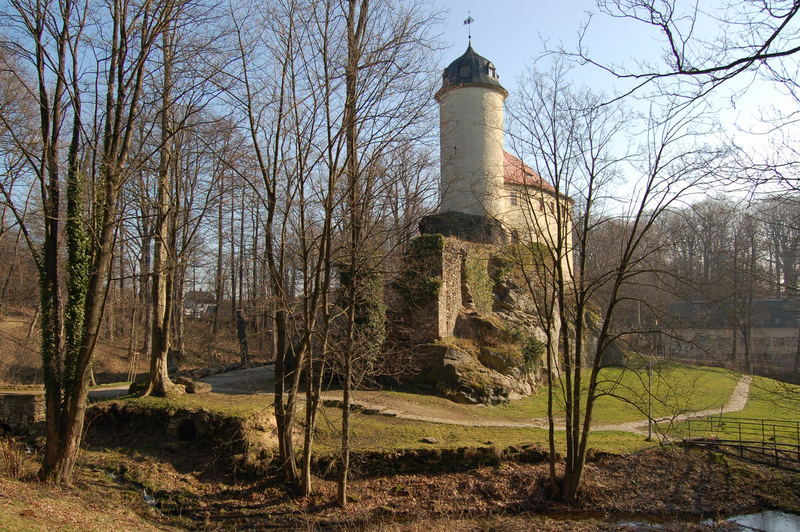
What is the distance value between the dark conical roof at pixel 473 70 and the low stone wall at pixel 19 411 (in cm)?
2127

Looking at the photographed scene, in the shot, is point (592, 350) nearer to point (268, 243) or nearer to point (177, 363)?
point (177, 363)

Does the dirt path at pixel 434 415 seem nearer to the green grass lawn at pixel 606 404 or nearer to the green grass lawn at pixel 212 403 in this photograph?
the green grass lawn at pixel 606 404

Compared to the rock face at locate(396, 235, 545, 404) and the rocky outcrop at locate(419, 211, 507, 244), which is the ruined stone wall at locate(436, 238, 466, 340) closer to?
the rock face at locate(396, 235, 545, 404)

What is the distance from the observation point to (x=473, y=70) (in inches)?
1030

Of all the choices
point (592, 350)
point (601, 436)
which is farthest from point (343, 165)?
point (592, 350)

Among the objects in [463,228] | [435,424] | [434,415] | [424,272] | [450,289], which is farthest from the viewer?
[463,228]

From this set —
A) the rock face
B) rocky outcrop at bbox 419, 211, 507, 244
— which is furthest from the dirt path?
rocky outcrop at bbox 419, 211, 507, 244

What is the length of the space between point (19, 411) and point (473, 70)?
74.9 feet

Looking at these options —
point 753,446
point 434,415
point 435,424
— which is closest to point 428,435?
point 435,424

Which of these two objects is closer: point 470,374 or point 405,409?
point 405,409

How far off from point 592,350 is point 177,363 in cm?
2256

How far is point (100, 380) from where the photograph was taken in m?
21.4

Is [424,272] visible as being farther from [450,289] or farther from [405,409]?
[405,409]

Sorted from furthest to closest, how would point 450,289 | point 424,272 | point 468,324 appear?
point 468,324 < point 450,289 < point 424,272
